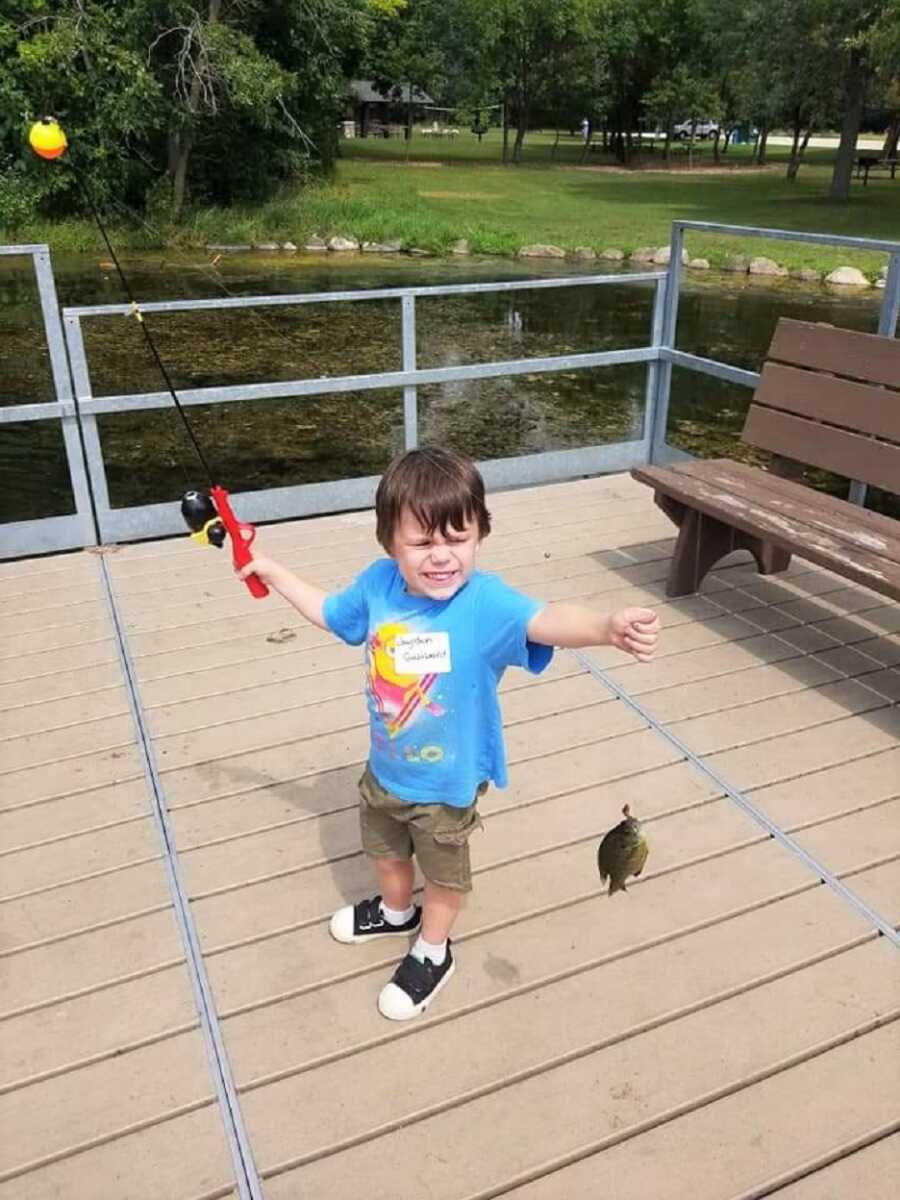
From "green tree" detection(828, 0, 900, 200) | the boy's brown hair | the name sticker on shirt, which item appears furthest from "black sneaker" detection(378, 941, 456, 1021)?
"green tree" detection(828, 0, 900, 200)

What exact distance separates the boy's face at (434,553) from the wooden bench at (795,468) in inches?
70.1

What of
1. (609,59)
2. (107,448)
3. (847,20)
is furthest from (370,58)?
(107,448)

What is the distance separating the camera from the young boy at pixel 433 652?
188 cm

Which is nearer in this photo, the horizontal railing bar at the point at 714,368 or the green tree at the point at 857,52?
the horizontal railing bar at the point at 714,368

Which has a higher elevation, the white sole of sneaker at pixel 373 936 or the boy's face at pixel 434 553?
the boy's face at pixel 434 553

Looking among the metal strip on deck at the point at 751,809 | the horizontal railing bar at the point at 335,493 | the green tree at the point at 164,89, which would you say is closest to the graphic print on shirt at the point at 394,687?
the metal strip on deck at the point at 751,809

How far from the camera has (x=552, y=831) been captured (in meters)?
2.76

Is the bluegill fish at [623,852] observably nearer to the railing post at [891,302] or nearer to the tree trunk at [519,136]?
the railing post at [891,302]

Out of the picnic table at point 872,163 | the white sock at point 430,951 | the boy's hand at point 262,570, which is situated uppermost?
the boy's hand at point 262,570

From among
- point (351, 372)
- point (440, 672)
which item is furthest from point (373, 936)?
point (351, 372)

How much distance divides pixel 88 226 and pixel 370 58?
27.6 metres

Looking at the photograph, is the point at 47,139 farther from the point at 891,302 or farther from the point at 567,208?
the point at 567,208

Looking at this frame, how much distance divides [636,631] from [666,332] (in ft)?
14.1

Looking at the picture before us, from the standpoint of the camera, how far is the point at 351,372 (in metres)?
12.2
